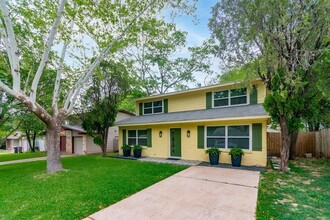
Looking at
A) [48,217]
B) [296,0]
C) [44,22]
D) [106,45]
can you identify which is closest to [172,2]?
[106,45]

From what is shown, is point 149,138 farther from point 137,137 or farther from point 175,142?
point 175,142

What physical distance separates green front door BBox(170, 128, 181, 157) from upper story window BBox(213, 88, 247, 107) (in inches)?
112

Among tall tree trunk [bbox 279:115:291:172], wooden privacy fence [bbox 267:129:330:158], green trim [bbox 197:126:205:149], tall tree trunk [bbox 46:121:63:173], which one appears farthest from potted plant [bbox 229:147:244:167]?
tall tree trunk [bbox 46:121:63:173]

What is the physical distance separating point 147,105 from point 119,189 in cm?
933

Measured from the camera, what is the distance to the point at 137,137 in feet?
43.4

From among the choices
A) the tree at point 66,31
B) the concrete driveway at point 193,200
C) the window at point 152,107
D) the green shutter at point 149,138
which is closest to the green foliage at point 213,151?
the concrete driveway at point 193,200

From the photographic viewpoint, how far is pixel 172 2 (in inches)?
338

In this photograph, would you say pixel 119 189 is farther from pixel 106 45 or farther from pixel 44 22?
pixel 44 22

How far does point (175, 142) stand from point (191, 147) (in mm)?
1226

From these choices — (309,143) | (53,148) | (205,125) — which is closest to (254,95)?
(205,125)

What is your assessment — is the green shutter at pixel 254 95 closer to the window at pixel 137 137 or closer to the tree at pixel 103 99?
the window at pixel 137 137

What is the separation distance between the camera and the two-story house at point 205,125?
876 centimetres

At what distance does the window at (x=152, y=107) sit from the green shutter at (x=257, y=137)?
6.73m

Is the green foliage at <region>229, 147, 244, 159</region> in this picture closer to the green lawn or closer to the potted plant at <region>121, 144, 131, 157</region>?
the green lawn
